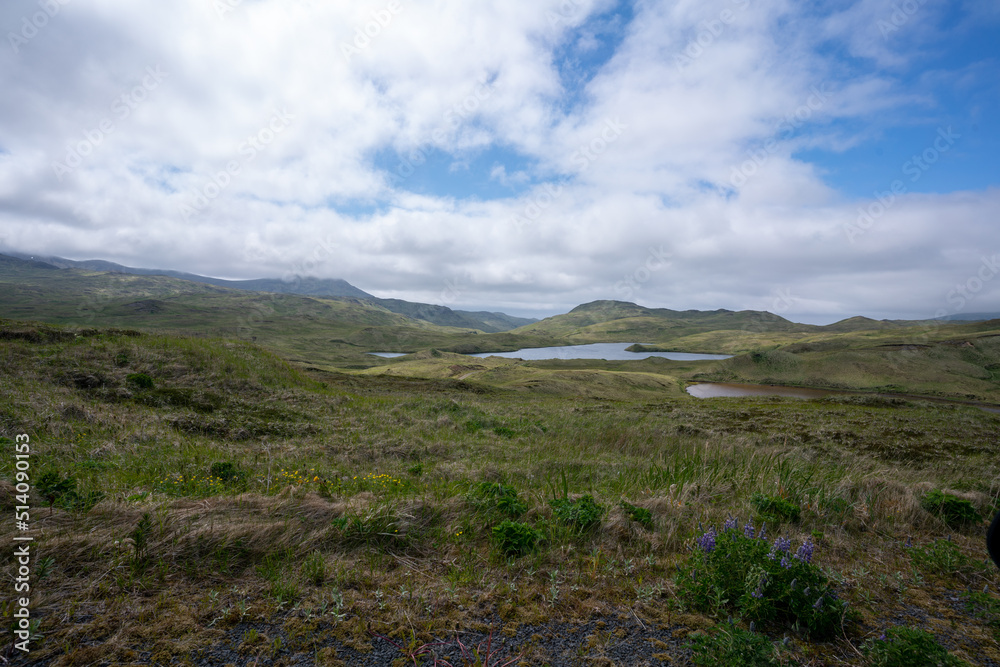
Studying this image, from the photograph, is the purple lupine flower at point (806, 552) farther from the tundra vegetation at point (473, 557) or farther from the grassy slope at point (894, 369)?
the grassy slope at point (894, 369)

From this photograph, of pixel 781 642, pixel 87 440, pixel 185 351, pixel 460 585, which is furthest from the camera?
pixel 185 351

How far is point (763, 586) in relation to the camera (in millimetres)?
3561

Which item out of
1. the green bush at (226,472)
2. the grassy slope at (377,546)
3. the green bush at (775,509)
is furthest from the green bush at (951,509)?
the green bush at (226,472)

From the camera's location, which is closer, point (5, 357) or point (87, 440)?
point (87, 440)

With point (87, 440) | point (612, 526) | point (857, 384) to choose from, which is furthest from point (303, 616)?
point (857, 384)

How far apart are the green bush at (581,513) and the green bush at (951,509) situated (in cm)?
536

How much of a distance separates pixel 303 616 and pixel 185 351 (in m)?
18.6

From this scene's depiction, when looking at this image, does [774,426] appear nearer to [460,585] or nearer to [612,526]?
[612,526]

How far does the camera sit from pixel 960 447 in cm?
2175

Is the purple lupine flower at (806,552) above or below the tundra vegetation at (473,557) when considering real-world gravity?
above

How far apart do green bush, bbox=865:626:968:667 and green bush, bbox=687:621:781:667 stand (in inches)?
29.8

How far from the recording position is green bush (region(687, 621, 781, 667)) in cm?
282

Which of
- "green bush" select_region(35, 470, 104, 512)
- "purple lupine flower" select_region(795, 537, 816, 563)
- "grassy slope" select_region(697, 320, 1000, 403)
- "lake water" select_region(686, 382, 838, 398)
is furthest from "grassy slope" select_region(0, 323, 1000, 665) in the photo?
"grassy slope" select_region(697, 320, 1000, 403)

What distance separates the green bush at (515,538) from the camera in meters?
4.62
